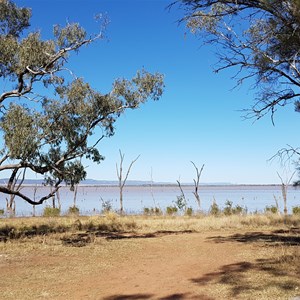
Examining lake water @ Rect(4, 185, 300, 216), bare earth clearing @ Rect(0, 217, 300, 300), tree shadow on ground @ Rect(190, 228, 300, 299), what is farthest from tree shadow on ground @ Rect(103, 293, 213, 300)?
lake water @ Rect(4, 185, 300, 216)

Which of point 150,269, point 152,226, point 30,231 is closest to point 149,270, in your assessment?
point 150,269

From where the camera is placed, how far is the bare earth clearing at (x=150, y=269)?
6.94 meters

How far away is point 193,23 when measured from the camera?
437 inches

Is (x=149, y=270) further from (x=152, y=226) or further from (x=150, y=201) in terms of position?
(x=150, y=201)

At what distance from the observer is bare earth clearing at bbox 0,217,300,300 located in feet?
22.8

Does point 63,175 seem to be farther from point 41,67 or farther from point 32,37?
point 32,37

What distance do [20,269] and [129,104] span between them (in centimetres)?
810

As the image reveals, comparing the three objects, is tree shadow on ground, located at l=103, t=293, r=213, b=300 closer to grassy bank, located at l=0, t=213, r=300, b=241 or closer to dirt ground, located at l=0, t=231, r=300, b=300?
dirt ground, located at l=0, t=231, r=300, b=300

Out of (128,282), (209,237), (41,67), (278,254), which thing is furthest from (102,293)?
(41,67)

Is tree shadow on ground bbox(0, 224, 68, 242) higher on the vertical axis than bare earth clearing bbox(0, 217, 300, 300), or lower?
higher

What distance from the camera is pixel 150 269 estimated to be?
9172 millimetres

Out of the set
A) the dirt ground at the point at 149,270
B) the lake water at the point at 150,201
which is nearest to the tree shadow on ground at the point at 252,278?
the dirt ground at the point at 149,270

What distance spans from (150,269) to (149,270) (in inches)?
5.0

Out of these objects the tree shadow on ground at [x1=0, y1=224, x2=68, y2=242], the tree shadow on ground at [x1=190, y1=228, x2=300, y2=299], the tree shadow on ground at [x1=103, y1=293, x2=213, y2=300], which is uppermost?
the tree shadow on ground at [x1=0, y1=224, x2=68, y2=242]
